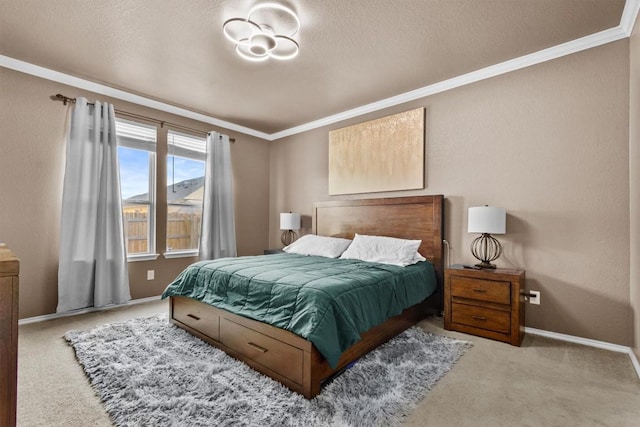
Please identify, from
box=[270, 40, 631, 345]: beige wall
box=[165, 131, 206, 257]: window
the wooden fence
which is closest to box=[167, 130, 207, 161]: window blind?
box=[165, 131, 206, 257]: window

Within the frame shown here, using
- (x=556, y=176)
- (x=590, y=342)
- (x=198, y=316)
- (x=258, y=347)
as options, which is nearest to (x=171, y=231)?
(x=198, y=316)

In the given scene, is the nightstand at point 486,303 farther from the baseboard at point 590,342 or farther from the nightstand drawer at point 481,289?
the baseboard at point 590,342

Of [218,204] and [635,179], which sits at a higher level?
[635,179]

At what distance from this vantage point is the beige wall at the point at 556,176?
2502 mm

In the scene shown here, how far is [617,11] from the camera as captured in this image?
228 cm

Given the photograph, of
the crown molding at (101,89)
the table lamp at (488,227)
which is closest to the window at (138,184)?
the crown molding at (101,89)

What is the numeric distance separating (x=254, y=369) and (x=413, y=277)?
1590 mm

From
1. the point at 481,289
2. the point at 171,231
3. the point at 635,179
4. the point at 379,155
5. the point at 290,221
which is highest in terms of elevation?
the point at 379,155

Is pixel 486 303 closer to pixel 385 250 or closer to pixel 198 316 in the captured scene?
pixel 385 250

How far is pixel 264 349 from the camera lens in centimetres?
206

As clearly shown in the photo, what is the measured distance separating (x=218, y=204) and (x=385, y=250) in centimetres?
255

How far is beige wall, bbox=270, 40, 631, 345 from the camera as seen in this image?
2502mm

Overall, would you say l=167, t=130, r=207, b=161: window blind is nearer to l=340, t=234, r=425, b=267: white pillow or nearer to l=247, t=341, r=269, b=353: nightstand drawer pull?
l=340, t=234, r=425, b=267: white pillow

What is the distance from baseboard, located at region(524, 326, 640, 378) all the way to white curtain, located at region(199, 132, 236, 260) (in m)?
3.82
